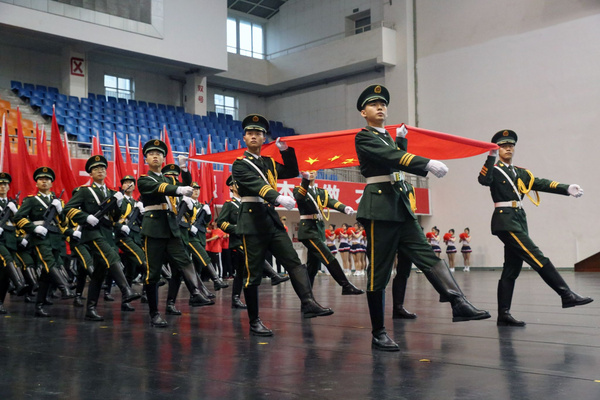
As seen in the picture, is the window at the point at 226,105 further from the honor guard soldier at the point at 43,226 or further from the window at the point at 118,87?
the honor guard soldier at the point at 43,226

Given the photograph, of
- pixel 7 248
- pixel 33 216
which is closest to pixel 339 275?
pixel 33 216

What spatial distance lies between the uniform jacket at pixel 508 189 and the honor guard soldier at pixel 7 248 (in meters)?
5.45

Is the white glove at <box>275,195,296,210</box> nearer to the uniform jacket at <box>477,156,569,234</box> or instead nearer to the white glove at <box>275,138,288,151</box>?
the white glove at <box>275,138,288,151</box>

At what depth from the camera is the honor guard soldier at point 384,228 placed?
442cm

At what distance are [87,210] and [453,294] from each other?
4.08 m

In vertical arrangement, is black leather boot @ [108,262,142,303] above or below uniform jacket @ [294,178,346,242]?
below

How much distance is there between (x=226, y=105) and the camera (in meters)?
27.2

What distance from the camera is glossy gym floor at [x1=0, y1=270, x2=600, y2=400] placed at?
3.24 metres

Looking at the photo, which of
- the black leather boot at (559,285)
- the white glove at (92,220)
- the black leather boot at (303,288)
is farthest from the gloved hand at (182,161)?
the black leather boot at (559,285)

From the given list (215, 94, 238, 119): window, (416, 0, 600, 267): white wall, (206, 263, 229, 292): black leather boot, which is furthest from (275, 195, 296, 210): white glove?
(215, 94, 238, 119): window

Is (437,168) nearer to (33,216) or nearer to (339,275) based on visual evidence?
(339,275)

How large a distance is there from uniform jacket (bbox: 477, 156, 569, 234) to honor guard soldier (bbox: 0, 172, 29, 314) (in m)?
5.45

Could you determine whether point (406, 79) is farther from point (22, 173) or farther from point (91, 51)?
point (22, 173)

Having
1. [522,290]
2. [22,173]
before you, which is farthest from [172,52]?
[522,290]
